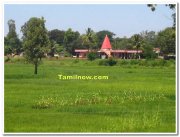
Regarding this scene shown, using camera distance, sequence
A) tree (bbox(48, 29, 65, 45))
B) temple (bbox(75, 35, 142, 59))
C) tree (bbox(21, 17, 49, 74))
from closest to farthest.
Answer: tree (bbox(21, 17, 49, 74))
tree (bbox(48, 29, 65, 45))
temple (bbox(75, 35, 142, 59))

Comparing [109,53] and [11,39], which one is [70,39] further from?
[11,39]

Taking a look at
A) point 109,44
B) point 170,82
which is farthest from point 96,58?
point 170,82

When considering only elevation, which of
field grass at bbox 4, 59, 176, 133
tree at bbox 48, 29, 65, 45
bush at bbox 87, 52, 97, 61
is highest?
tree at bbox 48, 29, 65, 45

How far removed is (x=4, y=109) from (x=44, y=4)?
2025 mm

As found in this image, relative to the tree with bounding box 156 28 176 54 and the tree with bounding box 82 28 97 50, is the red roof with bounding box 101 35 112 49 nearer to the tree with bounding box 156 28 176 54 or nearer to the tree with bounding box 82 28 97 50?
the tree with bounding box 82 28 97 50

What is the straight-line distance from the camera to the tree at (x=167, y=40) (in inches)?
578

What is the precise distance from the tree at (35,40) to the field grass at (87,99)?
185 millimetres

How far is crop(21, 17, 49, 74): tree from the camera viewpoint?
14898 mm

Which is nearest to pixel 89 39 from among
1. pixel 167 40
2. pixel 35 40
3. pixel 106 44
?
pixel 106 44

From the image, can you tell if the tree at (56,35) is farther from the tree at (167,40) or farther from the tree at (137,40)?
the tree at (167,40)

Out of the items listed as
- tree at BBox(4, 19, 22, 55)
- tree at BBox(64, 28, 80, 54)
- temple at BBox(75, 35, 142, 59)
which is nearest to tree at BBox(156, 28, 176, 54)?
temple at BBox(75, 35, 142, 59)

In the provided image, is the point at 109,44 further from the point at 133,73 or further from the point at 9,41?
the point at 9,41

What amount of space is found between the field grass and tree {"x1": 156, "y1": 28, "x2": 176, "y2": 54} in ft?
1.05

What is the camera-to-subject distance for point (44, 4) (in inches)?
569
